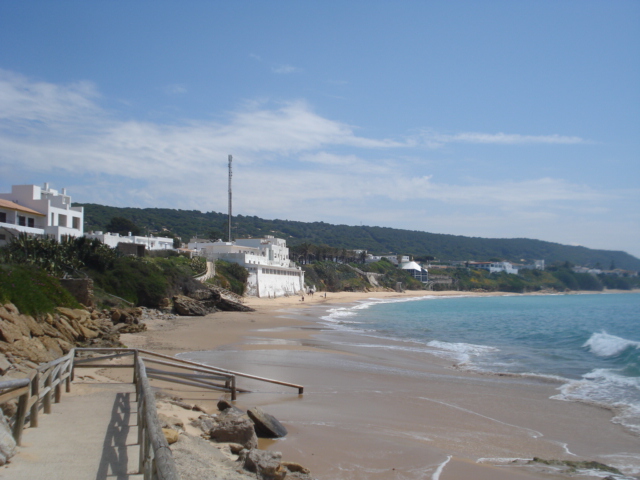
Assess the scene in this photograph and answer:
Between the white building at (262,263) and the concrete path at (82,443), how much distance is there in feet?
159

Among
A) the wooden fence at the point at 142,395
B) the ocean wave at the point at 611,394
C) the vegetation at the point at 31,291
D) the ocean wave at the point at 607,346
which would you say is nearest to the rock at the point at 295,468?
the wooden fence at the point at 142,395

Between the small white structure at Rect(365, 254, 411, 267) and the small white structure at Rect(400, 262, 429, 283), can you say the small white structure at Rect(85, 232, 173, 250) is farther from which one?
the small white structure at Rect(365, 254, 411, 267)

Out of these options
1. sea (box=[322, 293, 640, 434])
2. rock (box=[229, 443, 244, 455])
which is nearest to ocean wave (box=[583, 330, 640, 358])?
sea (box=[322, 293, 640, 434])

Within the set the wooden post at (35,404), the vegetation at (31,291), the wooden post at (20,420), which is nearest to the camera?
the wooden post at (20,420)

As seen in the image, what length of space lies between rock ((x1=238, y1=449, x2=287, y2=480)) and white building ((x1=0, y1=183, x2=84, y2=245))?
33.0 metres

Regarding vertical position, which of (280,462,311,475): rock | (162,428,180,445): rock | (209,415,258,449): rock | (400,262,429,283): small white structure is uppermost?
(162,428,180,445): rock

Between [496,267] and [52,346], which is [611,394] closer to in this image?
[52,346]

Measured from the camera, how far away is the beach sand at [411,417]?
311 inches

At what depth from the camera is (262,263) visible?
63812mm

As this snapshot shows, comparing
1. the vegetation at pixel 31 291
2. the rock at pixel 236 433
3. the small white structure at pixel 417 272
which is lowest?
the small white structure at pixel 417 272

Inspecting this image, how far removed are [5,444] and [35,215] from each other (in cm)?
3797

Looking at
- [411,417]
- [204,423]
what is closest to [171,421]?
[204,423]

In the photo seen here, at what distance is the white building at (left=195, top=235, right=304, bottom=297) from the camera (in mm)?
58250

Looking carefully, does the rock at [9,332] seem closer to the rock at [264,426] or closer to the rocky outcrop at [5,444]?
the rock at [264,426]
